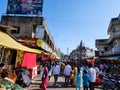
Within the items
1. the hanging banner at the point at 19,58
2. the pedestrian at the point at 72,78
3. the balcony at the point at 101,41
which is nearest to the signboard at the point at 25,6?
the pedestrian at the point at 72,78

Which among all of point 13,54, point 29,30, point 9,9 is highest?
point 9,9

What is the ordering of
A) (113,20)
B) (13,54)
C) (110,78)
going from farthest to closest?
(113,20), (13,54), (110,78)

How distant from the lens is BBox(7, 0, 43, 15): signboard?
34156 millimetres

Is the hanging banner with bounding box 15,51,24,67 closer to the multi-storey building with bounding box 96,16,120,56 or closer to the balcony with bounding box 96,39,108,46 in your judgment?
the multi-storey building with bounding box 96,16,120,56

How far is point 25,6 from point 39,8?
2.11 m

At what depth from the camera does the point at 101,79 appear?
14.7 meters

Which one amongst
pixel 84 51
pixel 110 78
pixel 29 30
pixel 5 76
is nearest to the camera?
pixel 5 76

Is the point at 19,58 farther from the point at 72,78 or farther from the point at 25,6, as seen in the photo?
the point at 25,6

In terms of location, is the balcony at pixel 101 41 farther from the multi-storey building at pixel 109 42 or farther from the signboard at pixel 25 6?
the signboard at pixel 25 6

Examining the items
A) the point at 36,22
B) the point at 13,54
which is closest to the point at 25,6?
the point at 36,22

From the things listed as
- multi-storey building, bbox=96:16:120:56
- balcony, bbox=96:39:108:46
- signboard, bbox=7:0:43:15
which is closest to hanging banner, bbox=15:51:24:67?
signboard, bbox=7:0:43:15

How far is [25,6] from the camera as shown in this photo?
3450 centimetres

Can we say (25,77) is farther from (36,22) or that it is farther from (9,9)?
(9,9)

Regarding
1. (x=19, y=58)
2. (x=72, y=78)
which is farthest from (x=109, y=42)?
(x=19, y=58)
